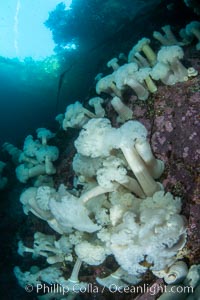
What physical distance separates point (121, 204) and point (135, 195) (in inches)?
11.3

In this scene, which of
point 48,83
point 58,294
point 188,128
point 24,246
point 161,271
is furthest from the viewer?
point 48,83

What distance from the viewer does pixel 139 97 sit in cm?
421

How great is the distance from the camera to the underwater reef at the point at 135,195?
10.3 feet

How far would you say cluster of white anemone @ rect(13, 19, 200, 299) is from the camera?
309cm

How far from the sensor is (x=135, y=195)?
12.0 feet

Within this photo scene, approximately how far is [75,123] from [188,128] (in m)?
1.99

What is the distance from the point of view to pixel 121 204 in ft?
11.3

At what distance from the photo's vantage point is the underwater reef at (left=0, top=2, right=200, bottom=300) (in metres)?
3.14

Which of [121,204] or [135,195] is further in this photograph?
[135,195]

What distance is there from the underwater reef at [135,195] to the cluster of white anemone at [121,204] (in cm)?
1

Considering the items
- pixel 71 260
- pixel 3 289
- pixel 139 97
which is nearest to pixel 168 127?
pixel 139 97

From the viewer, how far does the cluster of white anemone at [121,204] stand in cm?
309

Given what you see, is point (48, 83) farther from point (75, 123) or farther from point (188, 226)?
point (188, 226)

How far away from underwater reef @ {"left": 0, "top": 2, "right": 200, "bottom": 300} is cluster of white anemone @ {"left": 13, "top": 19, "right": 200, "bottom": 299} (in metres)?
0.01
